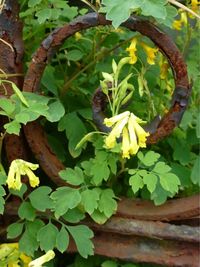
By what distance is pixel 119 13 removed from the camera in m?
0.90

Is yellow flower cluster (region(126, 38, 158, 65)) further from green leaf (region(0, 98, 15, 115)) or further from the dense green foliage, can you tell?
green leaf (region(0, 98, 15, 115))

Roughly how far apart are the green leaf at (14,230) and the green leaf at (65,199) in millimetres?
109

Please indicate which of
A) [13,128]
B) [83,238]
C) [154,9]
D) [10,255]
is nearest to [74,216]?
[83,238]

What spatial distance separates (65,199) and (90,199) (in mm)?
52

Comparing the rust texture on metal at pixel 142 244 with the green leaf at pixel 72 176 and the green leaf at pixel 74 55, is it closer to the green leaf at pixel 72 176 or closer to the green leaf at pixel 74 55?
the green leaf at pixel 72 176

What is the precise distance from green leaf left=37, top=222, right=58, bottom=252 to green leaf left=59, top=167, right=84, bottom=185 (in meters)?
0.11

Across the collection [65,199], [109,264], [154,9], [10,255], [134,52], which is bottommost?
[109,264]

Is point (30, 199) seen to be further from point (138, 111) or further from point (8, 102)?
point (138, 111)

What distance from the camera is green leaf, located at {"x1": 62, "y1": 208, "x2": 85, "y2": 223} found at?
44.4 inches

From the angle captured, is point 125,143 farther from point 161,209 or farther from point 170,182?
point 161,209

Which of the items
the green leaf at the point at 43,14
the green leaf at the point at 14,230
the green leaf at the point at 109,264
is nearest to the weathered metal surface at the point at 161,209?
the green leaf at the point at 109,264

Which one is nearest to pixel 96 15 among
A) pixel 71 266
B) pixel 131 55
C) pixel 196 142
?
pixel 131 55

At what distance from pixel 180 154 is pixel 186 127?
7 cm

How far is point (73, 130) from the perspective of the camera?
1.17 m
